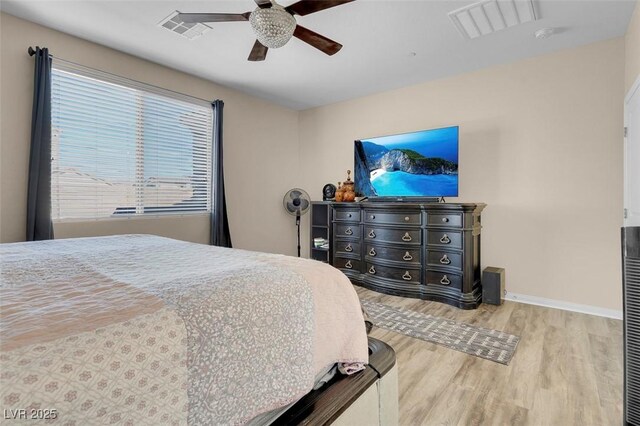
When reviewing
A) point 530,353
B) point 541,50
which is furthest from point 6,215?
point 541,50

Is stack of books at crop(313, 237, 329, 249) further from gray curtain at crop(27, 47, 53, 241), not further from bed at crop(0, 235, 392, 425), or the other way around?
bed at crop(0, 235, 392, 425)

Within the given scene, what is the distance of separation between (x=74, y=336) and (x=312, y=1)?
2.05m

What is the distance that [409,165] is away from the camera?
3678mm

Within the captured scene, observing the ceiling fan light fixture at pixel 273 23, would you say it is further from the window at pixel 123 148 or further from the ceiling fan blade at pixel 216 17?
the window at pixel 123 148

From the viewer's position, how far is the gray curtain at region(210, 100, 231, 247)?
3867 millimetres

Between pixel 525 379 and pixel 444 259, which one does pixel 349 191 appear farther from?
pixel 525 379

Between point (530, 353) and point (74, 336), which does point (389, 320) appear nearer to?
point (530, 353)

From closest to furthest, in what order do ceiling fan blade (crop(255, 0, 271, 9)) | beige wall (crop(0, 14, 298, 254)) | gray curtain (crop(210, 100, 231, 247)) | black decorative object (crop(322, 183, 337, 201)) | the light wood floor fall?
1. the light wood floor
2. ceiling fan blade (crop(255, 0, 271, 9))
3. beige wall (crop(0, 14, 298, 254))
4. gray curtain (crop(210, 100, 231, 247))
5. black decorative object (crop(322, 183, 337, 201))

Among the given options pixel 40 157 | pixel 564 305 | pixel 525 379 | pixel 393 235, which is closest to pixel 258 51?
pixel 40 157

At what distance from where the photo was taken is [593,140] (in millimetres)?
2906

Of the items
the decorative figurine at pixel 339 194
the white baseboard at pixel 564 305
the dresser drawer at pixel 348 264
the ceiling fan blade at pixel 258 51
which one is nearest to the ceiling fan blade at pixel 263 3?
the ceiling fan blade at pixel 258 51

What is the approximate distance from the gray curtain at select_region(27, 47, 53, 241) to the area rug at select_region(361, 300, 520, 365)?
3.00m

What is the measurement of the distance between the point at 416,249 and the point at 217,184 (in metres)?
2.53

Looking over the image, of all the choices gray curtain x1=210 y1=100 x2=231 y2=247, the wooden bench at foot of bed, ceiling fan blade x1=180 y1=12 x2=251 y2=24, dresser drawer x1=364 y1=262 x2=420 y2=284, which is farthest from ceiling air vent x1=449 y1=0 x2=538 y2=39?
gray curtain x1=210 y1=100 x2=231 y2=247
